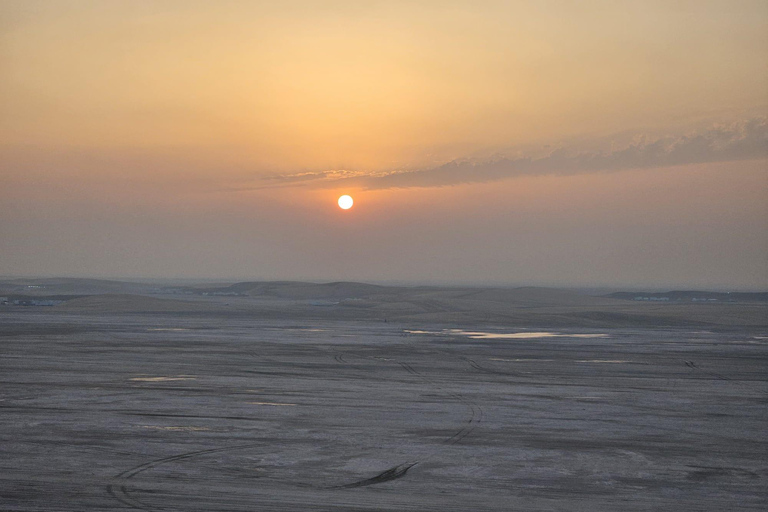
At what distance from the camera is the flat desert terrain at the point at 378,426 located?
11250mm

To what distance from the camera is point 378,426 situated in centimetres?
1612

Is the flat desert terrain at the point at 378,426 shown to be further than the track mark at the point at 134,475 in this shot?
Yes

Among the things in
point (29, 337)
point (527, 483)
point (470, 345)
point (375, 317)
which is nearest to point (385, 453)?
point (527, 483)

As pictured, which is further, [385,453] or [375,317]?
[375,317]

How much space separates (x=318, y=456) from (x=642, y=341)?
29.8m

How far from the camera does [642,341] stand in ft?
132

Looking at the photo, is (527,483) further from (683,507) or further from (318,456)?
(318,456)

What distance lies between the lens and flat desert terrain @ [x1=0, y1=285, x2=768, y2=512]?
1125 cm

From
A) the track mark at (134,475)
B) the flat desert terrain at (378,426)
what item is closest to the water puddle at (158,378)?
the flat desert terrain at (378,426)

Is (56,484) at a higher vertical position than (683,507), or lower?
higher

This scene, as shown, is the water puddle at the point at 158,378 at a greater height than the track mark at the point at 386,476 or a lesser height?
greater

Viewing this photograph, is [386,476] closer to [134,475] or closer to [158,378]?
[134,475]

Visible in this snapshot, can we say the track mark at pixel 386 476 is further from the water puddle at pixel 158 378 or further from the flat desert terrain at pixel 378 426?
the water puddle at pixel 158 378

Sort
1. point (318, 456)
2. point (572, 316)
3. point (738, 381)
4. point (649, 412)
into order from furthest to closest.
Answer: point (572, 316) < point (738, 381) < point (649, 412) < point (318, 456)
